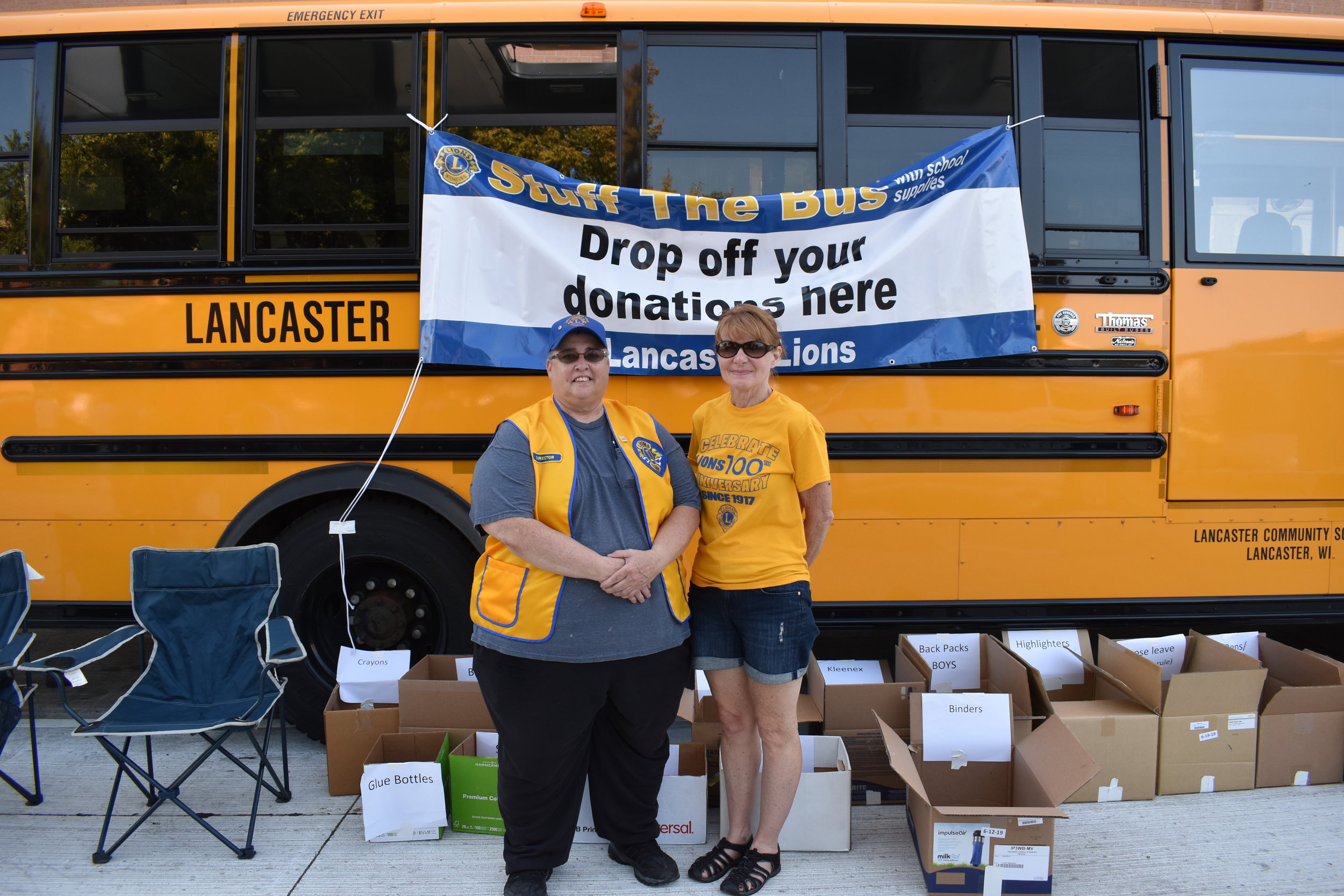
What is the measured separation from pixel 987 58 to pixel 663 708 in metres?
2.75

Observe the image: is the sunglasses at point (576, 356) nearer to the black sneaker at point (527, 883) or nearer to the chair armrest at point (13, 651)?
the black sneaker at point (527, 883)

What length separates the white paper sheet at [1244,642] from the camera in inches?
121

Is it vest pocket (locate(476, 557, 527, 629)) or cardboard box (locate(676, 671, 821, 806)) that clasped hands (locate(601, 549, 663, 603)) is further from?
cardboard box (locate(676, 671, 821, 806))

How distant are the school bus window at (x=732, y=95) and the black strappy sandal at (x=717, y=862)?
2.49 m

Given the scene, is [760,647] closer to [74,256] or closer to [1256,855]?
[1256,855]

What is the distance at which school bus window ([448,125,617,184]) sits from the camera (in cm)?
296

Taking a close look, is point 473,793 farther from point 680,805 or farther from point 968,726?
point 968,726

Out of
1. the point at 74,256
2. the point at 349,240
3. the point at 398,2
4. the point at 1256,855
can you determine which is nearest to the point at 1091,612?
the point at 1256,855

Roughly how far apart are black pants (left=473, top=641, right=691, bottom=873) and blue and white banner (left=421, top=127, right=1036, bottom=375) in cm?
124

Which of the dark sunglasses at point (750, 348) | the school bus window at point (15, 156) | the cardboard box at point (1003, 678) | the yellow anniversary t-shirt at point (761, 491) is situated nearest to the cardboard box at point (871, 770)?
the cardboard box at point (1003, 678)

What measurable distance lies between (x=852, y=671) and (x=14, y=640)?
3.02 metres

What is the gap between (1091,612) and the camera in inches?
122

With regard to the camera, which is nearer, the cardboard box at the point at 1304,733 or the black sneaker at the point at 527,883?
the black sneaker at the point at 527,883

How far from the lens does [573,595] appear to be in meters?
2.09
